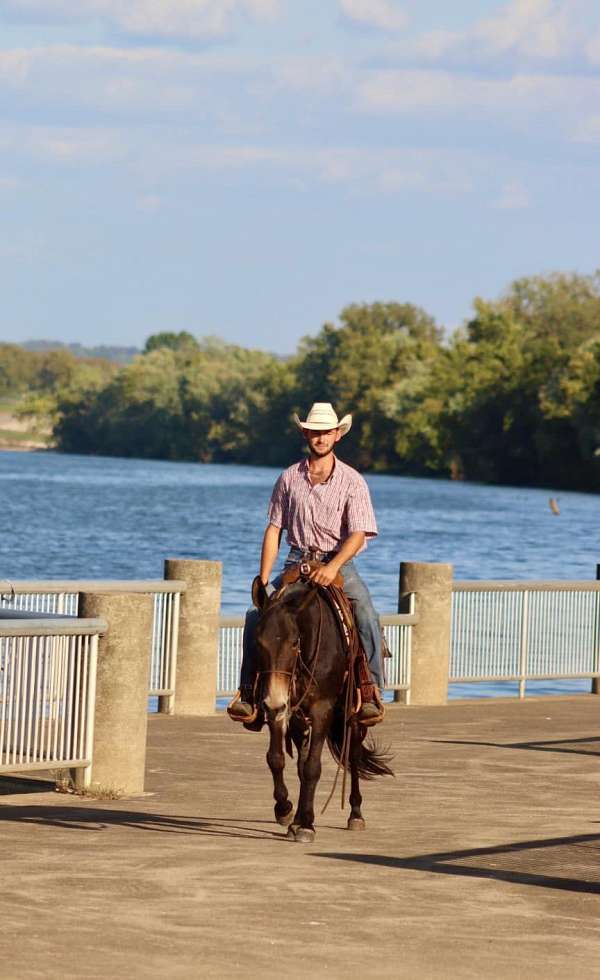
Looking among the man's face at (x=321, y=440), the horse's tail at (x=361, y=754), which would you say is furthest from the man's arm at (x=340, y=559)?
the horse's tail at (x=361, y=754)

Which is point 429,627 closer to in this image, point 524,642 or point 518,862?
point 524,642

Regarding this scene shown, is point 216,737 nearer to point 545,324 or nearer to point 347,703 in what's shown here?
point 347,703

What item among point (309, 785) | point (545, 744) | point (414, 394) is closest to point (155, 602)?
point (545, 744)

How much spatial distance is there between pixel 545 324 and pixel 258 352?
54255 mm

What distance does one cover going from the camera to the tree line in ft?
421

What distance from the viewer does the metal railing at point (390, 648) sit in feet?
58.6

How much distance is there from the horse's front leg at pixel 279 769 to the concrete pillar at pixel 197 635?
609cm

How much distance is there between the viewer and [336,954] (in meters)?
7.93

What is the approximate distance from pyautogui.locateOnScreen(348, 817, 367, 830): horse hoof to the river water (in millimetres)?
24594

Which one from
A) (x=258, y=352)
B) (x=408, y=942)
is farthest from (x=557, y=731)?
(x=258, y=352)

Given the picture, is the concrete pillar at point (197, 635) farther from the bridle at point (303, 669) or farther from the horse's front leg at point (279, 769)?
the bridle at point (303, 669)

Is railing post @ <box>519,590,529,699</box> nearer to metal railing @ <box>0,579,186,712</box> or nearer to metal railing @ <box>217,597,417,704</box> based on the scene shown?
metal railing @ <box>217,597,417,704</box>

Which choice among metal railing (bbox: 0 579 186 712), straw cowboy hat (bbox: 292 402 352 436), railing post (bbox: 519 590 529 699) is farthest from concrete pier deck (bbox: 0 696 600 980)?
railing post (bbox: 519 590 529 699)

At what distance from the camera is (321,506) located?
10.9m
